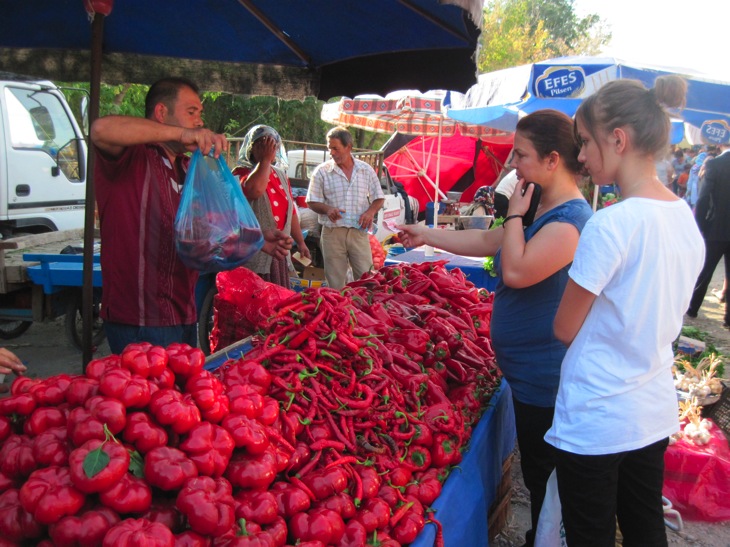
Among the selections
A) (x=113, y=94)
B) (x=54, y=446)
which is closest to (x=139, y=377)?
(x=54, y=446)

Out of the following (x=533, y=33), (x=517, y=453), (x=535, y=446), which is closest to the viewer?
(x=535, y=446)

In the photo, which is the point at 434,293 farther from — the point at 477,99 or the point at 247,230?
the point at 477,99

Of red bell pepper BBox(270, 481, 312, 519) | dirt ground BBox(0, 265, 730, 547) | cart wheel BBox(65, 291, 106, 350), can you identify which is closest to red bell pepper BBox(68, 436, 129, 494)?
red bell pepper BBox(270, 481, 312, 519)

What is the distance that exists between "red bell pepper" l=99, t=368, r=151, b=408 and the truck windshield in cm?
673

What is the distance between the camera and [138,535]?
1.37 metres

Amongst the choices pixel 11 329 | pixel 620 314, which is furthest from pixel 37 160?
pixel 620 314

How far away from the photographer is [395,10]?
3186 millimetres

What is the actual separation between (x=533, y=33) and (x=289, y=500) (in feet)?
126

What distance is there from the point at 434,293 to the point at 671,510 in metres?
2.11

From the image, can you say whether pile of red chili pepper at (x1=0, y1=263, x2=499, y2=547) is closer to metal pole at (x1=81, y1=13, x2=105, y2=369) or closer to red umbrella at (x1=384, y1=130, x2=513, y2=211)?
metal pole at (x1=81, y1=13, x2=105, y2=369)

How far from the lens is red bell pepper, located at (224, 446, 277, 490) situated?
1773 mm

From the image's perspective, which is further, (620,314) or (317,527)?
(620,314)

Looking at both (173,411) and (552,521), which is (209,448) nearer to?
(173,411)

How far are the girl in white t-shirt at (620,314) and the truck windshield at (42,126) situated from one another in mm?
7284
